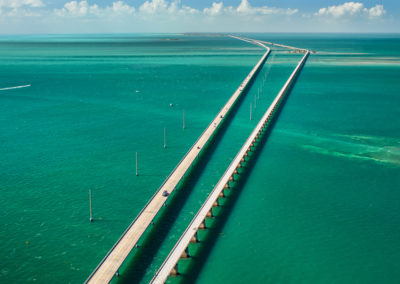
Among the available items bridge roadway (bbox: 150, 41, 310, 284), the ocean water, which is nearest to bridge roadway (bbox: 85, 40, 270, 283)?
the ocean water

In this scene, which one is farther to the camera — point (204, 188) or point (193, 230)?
point (204, 188)

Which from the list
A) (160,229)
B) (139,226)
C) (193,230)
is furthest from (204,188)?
(139,226)

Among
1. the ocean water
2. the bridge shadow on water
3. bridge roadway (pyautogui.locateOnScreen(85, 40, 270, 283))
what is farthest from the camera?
the ocean water

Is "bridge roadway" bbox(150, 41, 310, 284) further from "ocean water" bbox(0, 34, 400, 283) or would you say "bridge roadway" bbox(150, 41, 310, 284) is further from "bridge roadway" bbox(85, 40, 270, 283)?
"bridge roadway" bbox(85, 40, 270, 283)

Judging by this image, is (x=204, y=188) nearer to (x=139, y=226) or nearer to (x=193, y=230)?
(x=193, y=230)

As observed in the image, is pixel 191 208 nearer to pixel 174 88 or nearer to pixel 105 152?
pixel 105 152
